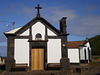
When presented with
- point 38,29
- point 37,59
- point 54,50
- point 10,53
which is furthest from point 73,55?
point 10,53

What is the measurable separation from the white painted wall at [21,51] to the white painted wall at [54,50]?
2415 mm

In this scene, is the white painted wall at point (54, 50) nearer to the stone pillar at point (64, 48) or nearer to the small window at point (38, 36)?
the stone pillar at point (64, 48)

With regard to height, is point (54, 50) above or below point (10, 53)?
above

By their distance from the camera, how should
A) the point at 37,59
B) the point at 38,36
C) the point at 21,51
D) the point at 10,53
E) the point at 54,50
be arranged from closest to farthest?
the point at 10,53 → the point at 21,51 → the point at 37,59 → the point at 54,50 → the point at 38,36

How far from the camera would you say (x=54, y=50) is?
1535cm

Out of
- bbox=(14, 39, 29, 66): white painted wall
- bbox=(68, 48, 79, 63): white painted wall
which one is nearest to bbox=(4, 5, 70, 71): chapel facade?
bbox=(14, 39, 29, 66): white painted wall

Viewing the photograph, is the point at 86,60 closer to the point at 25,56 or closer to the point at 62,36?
the point at 62,36

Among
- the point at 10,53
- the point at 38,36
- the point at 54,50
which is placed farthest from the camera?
the point at 38,36

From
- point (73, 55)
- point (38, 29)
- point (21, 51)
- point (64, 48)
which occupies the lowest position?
point (73, 55)

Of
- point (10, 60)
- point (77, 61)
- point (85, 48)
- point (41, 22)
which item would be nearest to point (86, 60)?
point (85, 48)

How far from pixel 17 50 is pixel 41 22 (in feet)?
13.5

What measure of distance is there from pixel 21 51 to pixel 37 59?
196 cm

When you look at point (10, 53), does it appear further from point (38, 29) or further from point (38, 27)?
point (38, 27)

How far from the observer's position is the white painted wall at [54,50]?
15234 millimetres
